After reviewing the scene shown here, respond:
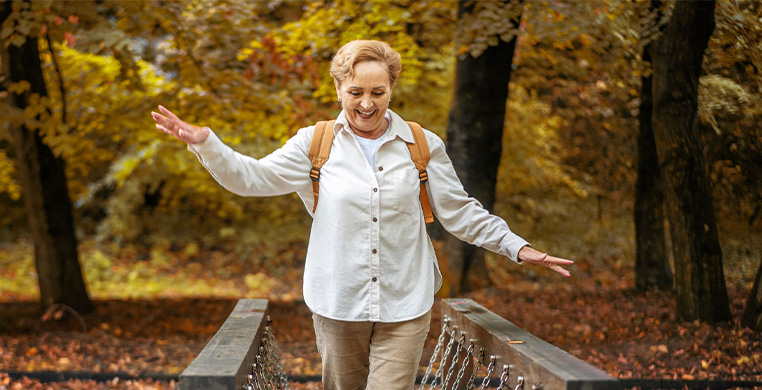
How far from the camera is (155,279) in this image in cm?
1313

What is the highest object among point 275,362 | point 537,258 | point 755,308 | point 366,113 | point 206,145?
point 366,113

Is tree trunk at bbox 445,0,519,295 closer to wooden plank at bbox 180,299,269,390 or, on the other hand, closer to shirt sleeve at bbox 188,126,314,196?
wooden plank at bbox 180,299,269,390

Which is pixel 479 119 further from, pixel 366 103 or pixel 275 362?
pixel 366 103

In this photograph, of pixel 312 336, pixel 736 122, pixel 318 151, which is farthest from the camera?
pixel 312 336

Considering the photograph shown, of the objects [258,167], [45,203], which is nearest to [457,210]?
[258,167]

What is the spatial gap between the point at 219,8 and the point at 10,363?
13.3 feet

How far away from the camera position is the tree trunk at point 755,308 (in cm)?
514

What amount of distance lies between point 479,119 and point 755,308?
3.90 metres

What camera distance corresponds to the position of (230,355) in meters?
2.68

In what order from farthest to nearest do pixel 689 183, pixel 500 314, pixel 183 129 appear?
pixel 500 314, pixel 689 183, pixel 183 129

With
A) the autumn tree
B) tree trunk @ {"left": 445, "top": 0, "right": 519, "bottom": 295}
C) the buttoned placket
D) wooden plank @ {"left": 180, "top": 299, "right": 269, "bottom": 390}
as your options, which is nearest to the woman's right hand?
the buttoned placket

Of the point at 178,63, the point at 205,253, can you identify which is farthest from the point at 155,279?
the point at 178,63

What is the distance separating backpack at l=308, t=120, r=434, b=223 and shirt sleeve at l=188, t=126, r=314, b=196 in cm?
4

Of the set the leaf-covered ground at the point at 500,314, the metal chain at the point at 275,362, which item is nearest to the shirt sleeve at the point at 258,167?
the metal chain at the point at 275,362
